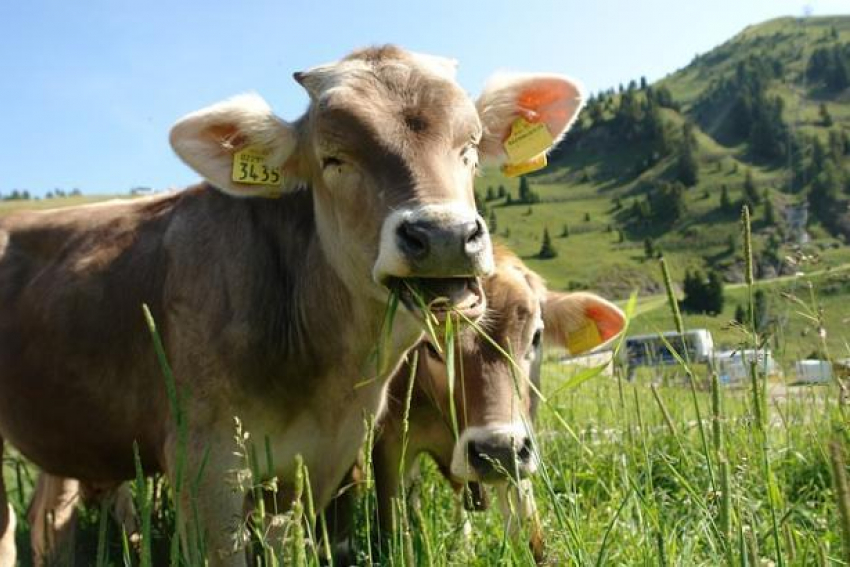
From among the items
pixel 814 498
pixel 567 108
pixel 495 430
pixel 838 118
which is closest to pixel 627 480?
pixel 495 430

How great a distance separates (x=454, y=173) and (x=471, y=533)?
6.24 feet

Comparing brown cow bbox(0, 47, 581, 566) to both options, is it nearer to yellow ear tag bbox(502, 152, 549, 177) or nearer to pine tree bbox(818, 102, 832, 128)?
yellow ear tag bbox(502, 152, 549, 177)

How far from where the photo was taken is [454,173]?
11.7 feet

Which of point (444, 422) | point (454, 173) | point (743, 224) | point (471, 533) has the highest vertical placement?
point (454, 173)

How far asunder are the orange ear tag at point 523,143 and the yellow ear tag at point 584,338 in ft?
5.72

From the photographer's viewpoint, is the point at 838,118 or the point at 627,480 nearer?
the point at 627,480

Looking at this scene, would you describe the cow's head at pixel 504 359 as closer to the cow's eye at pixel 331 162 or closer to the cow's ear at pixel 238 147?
the cow's eye at pixel 331 162

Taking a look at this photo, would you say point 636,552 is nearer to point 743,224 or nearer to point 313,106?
point 743,224

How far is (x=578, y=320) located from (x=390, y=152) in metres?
3.07

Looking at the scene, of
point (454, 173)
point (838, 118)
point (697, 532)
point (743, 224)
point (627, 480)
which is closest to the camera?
point (743, 224)

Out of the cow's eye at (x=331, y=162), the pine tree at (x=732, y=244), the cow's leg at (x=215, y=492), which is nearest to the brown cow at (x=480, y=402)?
the cow's leg at (x=215, y=492)

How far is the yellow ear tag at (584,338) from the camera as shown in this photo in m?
6.23

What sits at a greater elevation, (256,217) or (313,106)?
(313,106)

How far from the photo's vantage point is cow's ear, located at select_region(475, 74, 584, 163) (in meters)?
4.80
